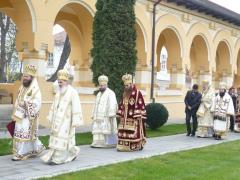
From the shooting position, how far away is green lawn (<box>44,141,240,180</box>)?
862 centimetres

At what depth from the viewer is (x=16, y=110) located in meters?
9.91

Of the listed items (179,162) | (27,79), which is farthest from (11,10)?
(179,162)

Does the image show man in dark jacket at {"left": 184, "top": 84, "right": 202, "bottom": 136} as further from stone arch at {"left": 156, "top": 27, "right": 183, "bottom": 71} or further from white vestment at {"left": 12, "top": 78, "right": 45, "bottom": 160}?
stone arch at {"left": 156, "top": 27, "right": 183, "bottom": 71}

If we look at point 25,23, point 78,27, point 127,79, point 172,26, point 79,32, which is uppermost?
point 172,26

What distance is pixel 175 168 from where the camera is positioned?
9.59m

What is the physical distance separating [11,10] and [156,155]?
1060 centimetres

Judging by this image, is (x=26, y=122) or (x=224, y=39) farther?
(x=224, y=39)

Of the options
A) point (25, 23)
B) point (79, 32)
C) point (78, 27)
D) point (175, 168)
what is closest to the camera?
point (175, 168)

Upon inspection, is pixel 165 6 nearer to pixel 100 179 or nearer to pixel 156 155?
pixel 156 155

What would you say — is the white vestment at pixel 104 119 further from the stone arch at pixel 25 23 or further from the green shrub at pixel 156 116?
the stone arch at pixel 25 23

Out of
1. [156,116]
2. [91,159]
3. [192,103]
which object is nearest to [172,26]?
[156,116]

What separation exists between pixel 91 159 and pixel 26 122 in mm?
1600

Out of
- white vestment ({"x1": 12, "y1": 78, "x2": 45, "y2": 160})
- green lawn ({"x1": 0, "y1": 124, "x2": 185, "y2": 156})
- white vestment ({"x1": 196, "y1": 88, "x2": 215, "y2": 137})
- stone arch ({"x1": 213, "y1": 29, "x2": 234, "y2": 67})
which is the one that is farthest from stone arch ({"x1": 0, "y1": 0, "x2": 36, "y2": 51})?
stone arch ({"x1": 213, "y1": 29, "x2": 234, "y2": 67})

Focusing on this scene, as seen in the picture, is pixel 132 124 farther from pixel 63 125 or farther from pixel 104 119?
pixel 63 125
